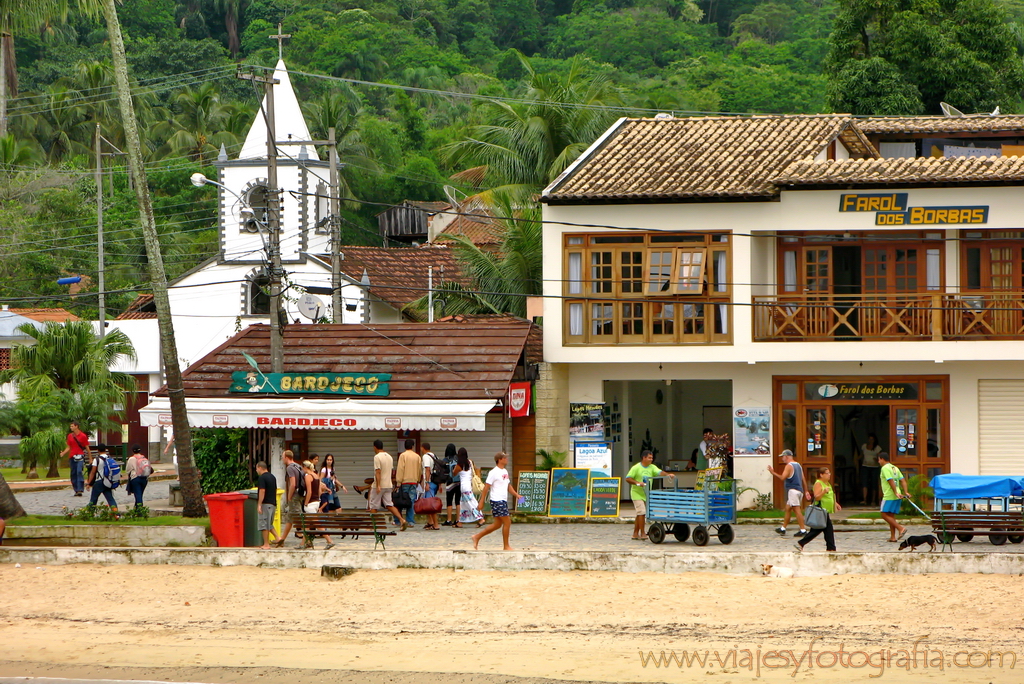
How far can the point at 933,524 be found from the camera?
66.5 feet

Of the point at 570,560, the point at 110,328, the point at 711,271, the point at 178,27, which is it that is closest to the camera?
the point at 570,560

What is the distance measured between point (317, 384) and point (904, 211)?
12.1 meters

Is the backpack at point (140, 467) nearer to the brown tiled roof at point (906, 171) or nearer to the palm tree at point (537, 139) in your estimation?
the brown tiled roof at point (906, 171)

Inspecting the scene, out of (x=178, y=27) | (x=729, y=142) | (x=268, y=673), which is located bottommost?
(x=268, y=673)

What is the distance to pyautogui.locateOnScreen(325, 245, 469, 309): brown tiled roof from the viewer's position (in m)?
43.6

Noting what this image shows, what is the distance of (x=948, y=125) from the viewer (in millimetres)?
31453

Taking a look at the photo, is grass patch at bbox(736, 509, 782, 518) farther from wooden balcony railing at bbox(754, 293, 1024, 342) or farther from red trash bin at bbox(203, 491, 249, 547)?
red trash bin at bbox(203, 491, 249, 547)

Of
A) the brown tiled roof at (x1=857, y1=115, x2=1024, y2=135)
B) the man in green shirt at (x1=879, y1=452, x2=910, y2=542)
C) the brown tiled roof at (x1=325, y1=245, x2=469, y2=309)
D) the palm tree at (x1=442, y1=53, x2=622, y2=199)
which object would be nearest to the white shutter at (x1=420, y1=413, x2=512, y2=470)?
the man in green shirt at (x1=879, y1=452, x2=910, y2=542)

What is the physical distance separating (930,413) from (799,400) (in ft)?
8.46

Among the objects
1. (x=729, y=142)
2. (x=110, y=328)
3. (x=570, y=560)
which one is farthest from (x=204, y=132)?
(x=570, y=560)

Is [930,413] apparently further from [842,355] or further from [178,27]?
[178,27]

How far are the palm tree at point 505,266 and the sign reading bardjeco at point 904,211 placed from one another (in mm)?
9301

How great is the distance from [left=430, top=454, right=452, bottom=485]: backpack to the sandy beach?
471 centimetres

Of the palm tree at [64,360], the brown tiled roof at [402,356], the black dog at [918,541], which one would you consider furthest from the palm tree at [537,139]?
the black dog at [918,541]
